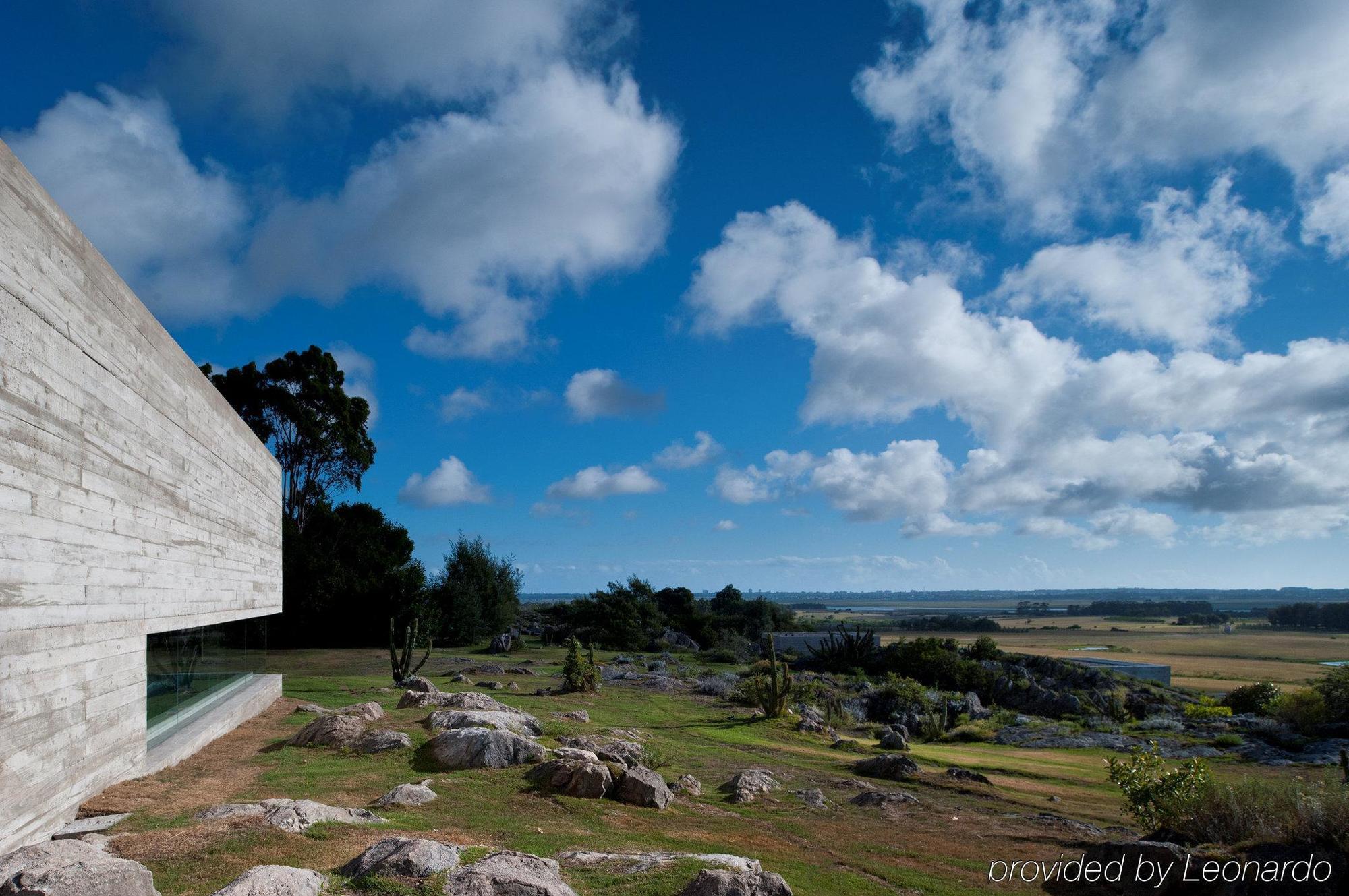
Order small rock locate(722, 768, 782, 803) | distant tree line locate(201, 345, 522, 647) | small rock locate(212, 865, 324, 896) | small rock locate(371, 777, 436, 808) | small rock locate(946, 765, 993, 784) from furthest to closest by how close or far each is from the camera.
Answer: distant tree line locate(201, 345, 522, 647)
small rock locate(946, 765, 993, 784)
small rock locate(722, 768, 782, 803)
small rock locate(371, 777, 436, 808)
small rock locate(212, 865, 324, 896)

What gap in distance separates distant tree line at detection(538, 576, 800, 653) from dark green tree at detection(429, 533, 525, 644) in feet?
11.4

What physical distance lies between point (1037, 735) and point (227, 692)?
22377 mm

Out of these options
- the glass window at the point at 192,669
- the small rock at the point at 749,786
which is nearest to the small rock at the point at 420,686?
the glass window at the point at 192,669

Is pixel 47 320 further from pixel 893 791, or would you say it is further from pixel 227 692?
pixel 893 791

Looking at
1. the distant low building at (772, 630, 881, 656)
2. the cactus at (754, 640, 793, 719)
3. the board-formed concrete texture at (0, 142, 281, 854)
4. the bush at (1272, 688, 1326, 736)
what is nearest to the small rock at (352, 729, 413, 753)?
the board-formed concrete texture at (0, 142, 281, 854)

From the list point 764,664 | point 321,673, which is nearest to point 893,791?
point 764,664

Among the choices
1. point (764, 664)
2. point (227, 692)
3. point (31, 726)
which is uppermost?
point (31, 726)

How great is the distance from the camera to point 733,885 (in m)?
6.72

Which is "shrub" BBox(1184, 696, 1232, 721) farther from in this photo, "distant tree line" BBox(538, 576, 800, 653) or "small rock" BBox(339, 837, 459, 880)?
"small rock" BBox(339, 837, 459, 880)

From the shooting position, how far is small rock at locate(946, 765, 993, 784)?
52.3 feet

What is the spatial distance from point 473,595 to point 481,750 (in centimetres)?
3802

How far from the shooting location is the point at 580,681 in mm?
24078

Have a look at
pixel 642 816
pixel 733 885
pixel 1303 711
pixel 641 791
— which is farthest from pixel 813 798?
pixel 1303 711

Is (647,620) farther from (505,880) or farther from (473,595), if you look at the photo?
(505,880)
